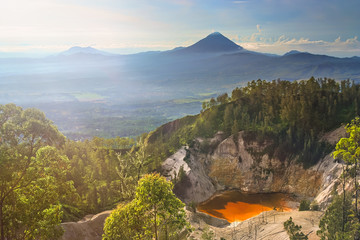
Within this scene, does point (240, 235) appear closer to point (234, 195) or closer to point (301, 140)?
point (234, 195)

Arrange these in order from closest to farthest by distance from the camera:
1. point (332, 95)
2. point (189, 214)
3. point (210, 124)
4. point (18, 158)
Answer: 1. point (18, 158)
2. point (189, 214)
3. point (332, 95)
4. point (210, 124)

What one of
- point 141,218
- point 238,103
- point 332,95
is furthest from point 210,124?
point 141,218

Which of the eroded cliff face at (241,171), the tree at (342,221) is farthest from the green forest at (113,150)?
the tree at (342,221)

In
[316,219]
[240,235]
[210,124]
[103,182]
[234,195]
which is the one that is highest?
[210,124]

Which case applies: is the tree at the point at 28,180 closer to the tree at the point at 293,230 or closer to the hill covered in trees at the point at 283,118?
the tree at the point at 293,230

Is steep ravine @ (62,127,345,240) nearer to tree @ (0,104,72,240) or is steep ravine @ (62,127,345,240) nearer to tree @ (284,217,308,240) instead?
tree @ (284,217,308,240)

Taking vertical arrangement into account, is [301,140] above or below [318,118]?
below
